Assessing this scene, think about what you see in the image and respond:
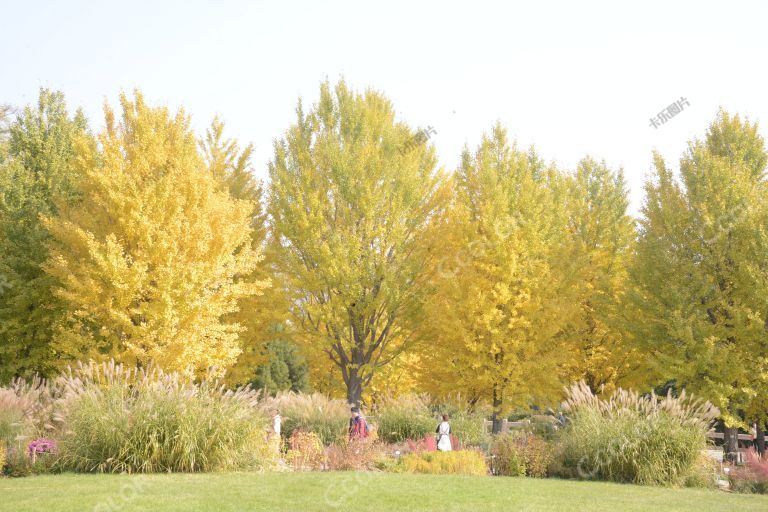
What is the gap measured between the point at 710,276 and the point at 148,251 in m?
16.8

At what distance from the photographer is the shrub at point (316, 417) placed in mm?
17516

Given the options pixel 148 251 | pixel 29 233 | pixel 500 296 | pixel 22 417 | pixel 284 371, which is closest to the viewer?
pixel 22 417

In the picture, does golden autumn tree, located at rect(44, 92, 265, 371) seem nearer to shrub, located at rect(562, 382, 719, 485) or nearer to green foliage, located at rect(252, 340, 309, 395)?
shrub, located at rect(562, 382, 719, 485)

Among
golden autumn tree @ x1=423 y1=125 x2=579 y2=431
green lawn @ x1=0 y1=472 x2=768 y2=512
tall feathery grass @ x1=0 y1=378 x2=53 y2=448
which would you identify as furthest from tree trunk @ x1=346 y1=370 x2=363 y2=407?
tall feathery grass @ x1=0 y1=378 x2=53 y2=448

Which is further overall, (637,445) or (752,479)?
(752,479)

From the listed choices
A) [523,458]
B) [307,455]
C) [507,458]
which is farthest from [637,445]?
[307,455]

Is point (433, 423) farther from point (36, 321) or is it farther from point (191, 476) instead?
point (36, 321)

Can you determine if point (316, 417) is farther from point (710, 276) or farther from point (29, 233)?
point (710, 276)

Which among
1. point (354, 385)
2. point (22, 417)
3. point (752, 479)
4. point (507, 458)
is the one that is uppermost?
point (354, 385)

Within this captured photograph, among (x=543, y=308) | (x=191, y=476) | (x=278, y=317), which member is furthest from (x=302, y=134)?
(x=191, y=476)

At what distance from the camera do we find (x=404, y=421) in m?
18.6

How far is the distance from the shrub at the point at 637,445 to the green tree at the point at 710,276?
5692 mm

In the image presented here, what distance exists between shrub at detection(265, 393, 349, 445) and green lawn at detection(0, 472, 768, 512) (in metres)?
5.54

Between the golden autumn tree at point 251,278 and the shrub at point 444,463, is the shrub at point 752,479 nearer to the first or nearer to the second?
the shrub at point 444,463
